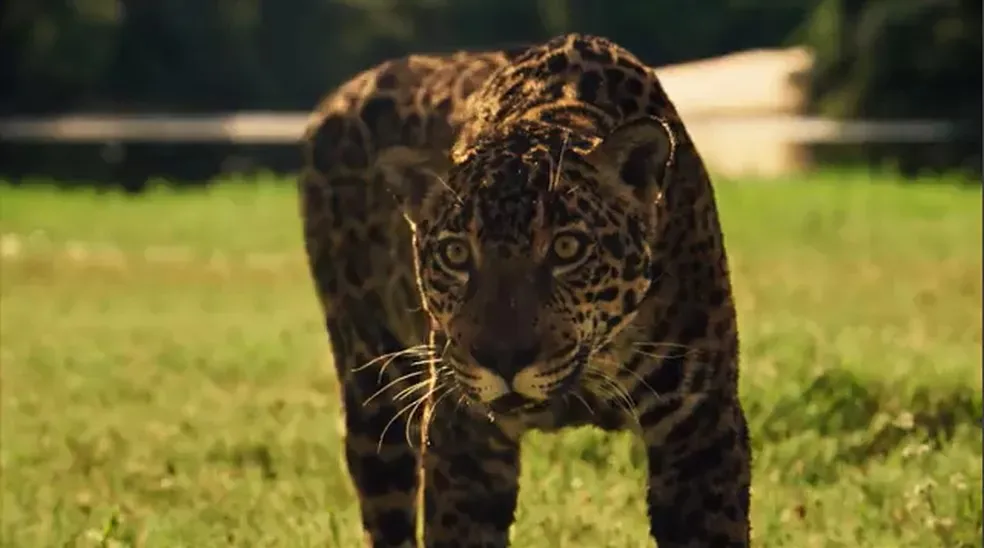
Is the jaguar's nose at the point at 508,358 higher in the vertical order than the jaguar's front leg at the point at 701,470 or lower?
higher

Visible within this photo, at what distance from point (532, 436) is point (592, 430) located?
43 centimetres

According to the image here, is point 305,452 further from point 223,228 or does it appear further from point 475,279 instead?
point 223,228

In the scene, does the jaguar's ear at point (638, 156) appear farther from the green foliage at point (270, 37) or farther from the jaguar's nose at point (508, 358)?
the green foliage at point (270, 37)

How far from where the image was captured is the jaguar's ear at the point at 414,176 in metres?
3.11

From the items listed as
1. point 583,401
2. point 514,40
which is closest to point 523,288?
point 583,401

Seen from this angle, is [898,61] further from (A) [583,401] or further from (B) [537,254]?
(B) [537,254]

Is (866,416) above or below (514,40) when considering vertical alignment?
below

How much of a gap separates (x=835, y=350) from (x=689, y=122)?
3328 mm

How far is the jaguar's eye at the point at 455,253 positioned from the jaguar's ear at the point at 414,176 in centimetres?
14

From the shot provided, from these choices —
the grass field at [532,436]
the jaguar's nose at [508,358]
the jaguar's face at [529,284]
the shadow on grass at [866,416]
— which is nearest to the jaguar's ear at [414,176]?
the jaguar's face at [529,284]

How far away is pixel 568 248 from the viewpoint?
2898 millimetres

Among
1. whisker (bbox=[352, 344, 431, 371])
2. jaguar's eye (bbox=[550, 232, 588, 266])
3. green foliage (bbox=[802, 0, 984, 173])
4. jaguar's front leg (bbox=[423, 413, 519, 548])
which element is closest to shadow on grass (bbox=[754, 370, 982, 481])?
green foliage (bbox=[802, 0, 984, 173])

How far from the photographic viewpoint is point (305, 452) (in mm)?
6051

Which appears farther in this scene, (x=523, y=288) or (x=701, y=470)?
(x=701, y=470)
